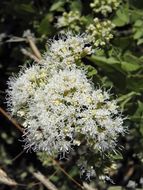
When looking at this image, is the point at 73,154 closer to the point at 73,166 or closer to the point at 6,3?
the point at 73,166

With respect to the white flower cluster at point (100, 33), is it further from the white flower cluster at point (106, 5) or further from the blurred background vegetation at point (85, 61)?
the white flower cluster at point (106, 5)

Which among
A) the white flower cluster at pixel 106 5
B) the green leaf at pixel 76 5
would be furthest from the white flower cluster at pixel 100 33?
the green leaf at pixel 76 5

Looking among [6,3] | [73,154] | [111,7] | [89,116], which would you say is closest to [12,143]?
[73,154]

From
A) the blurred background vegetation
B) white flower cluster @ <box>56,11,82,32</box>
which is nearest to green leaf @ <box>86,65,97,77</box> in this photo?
the blurred background vegetation

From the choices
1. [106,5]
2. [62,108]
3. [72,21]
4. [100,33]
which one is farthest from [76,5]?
[62,108]

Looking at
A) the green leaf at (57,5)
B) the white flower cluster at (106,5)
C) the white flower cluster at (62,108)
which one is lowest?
the white flower cluster at (62,108)

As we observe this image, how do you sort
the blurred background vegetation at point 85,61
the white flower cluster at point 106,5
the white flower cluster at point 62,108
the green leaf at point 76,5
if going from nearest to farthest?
the white flower cluster at point 62,108 < the blurred background vegetation at point 85,61 < the white flower cluster at point 106,5 < the green leaf at point 76,5

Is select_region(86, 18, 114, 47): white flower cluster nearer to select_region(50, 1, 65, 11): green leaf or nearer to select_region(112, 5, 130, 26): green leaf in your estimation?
select_region(112, 5, 130, 26): green leaf
